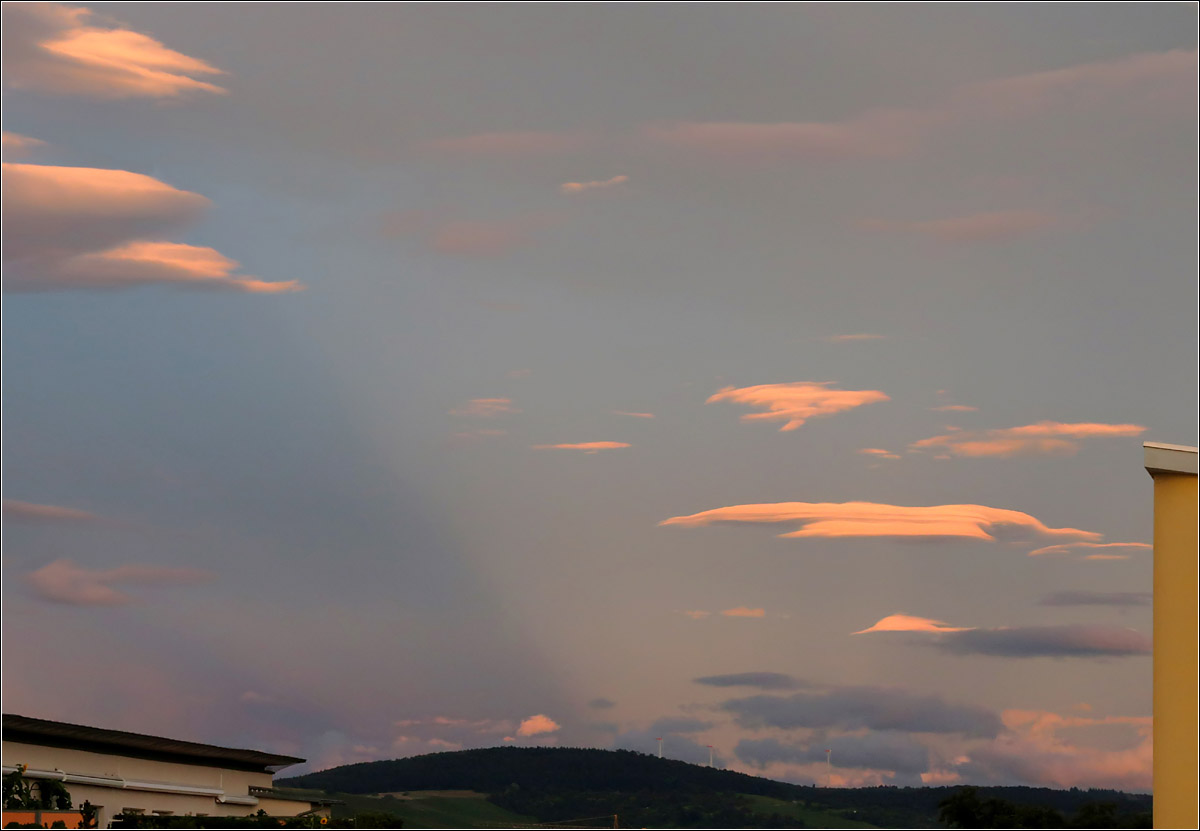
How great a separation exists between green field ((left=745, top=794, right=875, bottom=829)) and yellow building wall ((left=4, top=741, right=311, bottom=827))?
83.8 ft

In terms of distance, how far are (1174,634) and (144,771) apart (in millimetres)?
35050

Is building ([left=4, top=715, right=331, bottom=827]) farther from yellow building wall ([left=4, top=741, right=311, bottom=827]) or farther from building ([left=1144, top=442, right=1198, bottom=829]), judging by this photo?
building ([left=1144, top=442, right=1198, bottom=829])

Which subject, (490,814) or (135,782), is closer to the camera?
(135,782)

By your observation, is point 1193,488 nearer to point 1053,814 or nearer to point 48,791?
point 1053,814

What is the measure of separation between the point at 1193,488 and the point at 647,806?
6084 cm

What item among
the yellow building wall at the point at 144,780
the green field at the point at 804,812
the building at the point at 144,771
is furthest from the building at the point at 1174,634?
the green field at the point at 804,812

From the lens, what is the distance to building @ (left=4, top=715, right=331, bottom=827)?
38.4 metres

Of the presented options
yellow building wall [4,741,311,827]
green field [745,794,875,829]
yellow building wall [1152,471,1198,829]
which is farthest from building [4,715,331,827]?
yellow building wall [1152,471,1198,829]

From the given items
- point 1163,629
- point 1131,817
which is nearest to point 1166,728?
point 1163,629

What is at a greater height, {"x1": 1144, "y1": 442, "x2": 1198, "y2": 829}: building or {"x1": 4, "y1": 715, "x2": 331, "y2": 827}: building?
{"x1": 1144, "y1": 442, "x2": 1198, "y2": 829}: building

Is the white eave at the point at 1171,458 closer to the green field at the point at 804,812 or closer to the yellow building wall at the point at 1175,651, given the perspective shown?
the yellow building wall at the point at 1175,651

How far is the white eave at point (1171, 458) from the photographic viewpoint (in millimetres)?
20203

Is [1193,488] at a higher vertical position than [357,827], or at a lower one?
higher

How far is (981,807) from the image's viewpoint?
34.8 m
